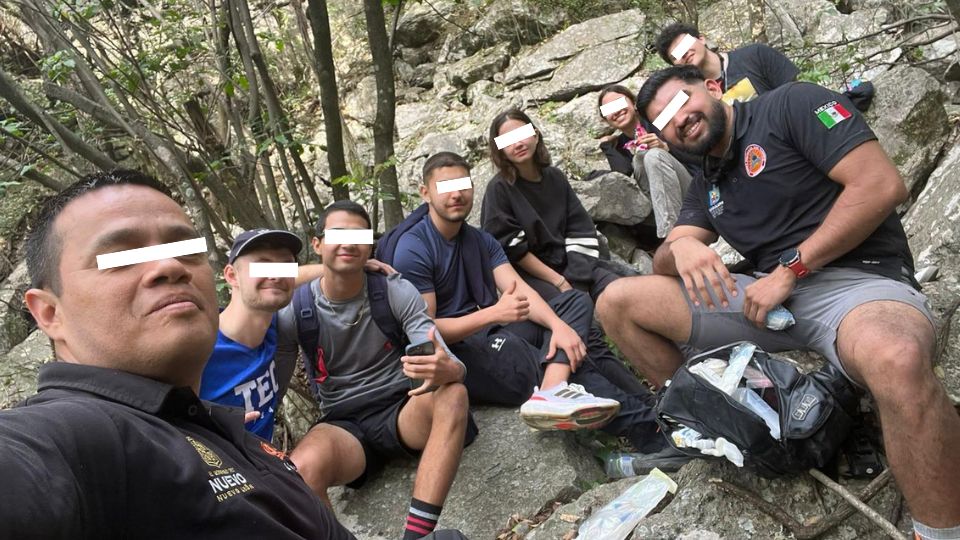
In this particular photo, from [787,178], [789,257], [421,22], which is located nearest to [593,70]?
[421,22]

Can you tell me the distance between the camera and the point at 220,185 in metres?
3.94

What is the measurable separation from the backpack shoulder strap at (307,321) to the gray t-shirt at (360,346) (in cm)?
2

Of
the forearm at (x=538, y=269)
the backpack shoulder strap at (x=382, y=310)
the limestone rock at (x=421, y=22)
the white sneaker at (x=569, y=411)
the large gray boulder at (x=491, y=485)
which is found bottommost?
the large gray boulder at (x=491, y=485)

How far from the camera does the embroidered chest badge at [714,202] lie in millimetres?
2893

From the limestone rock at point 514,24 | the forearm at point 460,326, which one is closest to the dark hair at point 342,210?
the forearm at point 460,326

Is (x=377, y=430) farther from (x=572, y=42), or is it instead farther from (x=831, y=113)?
(x=572, y=42)

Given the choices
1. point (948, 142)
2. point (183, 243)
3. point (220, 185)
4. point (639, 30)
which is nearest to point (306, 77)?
point (639, 30)

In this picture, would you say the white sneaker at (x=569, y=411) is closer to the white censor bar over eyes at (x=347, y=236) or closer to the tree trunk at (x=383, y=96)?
the white censor bar over eyes at (x=347, y=236)

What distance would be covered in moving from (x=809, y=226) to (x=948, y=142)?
2934mm

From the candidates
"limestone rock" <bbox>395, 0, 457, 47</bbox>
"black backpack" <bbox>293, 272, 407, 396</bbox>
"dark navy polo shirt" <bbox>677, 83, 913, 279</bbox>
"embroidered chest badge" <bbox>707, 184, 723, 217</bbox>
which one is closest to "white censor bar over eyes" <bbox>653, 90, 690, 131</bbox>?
"dark navy polo shirt" <bbox>677, 83, 913, 279</bbox>

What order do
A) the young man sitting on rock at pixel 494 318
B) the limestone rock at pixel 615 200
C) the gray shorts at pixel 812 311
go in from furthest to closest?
the limestone rock at pixel 615 200 → the young man sitting on rock at pixel 494 318 → the gray shorts at pixel 812 311

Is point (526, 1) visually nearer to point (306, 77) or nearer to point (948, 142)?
point (306, 77)

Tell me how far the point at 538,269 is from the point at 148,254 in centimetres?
323

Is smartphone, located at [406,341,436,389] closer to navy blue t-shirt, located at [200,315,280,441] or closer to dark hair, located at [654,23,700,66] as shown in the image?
navy blue t-shirt, located at [200,315,280,441]
